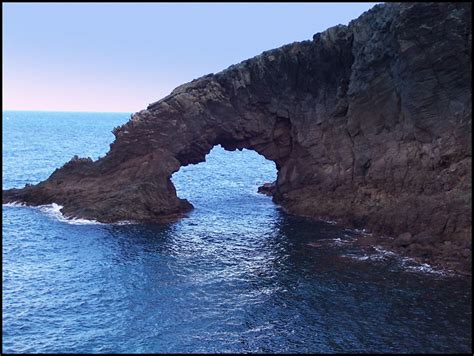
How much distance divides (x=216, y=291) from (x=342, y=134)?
31.2 meters

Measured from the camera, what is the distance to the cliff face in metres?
50.1

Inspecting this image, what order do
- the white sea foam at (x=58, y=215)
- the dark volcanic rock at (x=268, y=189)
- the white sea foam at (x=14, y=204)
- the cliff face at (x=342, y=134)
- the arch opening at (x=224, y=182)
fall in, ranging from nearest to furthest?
the cliff face at (x=342, y=134)
the white sea foam at (x=58, y=215)
the white sea foam at (x=14, y=204)
the arch opening at (x=224, y=182)
the dark volcanic rock at (x=268, y=189)

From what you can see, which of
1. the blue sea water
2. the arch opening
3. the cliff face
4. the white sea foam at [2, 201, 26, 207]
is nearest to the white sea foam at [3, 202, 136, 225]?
the white sea foam at [2, 201, 26, 207]

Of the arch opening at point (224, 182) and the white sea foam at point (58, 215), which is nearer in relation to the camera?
the white sea foam at point (58, 215)

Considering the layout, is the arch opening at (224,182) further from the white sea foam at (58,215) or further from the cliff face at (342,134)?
the white sea foam at (58,215)

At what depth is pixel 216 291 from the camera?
41281 millimetres

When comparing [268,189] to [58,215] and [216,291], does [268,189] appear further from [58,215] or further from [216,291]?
[216,291]

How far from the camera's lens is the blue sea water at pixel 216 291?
32.9 m

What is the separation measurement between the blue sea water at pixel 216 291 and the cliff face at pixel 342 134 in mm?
5070

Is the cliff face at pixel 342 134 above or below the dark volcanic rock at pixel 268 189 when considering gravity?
above

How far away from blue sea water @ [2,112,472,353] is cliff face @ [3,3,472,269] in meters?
5.07

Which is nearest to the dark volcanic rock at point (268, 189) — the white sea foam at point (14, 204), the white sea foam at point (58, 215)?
the white sea foam at point (58, 215)

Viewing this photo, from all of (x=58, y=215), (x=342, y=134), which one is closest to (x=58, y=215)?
(x=58, y=215)

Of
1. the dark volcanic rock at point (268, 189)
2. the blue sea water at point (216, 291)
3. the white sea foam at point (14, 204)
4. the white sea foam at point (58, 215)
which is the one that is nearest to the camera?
the blue sea water at point (216, 291)
